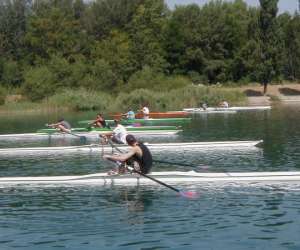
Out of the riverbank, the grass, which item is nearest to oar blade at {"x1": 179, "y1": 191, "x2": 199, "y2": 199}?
the riverbank

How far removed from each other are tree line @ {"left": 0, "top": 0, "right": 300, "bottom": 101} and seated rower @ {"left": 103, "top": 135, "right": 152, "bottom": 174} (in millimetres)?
62632

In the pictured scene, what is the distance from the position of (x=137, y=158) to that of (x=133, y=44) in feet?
241

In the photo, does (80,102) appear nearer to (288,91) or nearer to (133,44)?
(133,44)

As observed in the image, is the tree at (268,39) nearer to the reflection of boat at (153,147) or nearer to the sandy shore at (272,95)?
the sandy shore at (272,95)

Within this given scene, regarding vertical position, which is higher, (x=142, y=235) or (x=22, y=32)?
(x=22, y=32)

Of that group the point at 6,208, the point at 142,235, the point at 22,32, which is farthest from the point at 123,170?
the point at 22,32

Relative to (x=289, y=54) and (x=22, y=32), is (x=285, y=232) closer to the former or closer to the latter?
(x=289, y=54)

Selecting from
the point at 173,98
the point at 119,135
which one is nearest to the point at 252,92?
the point at 173,98

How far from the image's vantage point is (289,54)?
93.4 metres

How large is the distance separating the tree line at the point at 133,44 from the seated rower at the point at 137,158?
62.6 metres

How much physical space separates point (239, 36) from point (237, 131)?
58734 millimetres

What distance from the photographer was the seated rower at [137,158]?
63.0 feet

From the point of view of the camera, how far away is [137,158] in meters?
19.3

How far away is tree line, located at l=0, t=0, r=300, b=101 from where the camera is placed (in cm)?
8612
